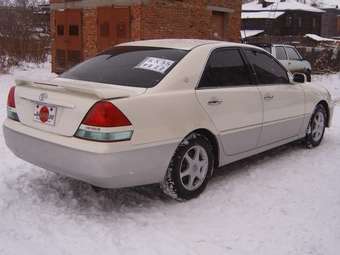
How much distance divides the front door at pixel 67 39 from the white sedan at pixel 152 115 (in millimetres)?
10942

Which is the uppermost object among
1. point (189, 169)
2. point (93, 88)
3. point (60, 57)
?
point (93, 88)

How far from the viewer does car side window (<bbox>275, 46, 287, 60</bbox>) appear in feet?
54.7

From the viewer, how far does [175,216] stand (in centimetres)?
412

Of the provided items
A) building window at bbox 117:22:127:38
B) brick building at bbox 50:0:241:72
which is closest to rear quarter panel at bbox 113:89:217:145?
brick building at bbox 50:0:241:72

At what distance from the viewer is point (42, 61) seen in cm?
1905

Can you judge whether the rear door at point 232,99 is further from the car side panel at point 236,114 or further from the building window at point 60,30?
the building window at point 60,30

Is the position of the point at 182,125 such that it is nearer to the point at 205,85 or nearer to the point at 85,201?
the point at 205,85

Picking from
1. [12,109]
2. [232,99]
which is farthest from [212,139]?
[12,109]

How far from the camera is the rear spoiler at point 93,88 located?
3.82 meters

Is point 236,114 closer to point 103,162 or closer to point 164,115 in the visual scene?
point 164,115

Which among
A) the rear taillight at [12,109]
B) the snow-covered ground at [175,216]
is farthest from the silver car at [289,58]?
the rear taillight at [12,109]

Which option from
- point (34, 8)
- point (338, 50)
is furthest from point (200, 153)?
point (338, 50)

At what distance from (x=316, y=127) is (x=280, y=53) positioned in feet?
34.7

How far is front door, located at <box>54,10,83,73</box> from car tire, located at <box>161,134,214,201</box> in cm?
1182
